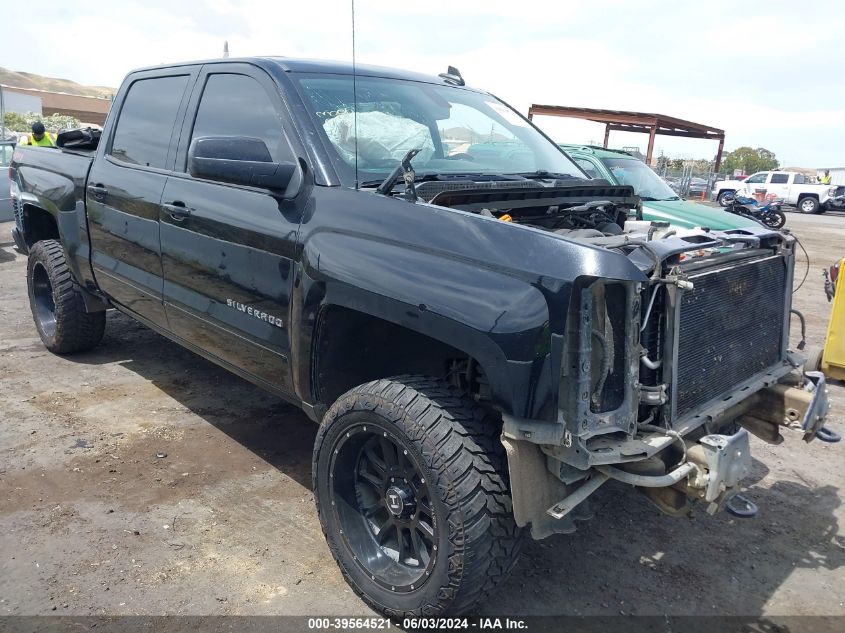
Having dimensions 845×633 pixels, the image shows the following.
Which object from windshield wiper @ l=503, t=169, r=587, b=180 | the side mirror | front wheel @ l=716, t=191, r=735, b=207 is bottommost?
front wheel @ l=716, t=191, r=735, b=207

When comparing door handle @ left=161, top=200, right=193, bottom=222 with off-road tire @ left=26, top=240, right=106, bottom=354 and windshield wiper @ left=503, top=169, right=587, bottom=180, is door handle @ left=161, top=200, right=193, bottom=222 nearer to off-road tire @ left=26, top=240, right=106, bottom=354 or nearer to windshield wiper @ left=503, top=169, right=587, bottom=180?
windshield wiper @ left=503, top=169, right=587, bottom=180

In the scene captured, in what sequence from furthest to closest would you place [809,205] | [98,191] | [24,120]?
[24,120]
[809,205]
[98,191]

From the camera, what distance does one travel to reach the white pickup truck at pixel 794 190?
27875mm

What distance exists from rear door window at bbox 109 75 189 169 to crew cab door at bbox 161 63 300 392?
0.24m

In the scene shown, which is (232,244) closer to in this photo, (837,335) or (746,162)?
(837,335)

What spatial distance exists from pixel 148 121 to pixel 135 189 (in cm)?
48

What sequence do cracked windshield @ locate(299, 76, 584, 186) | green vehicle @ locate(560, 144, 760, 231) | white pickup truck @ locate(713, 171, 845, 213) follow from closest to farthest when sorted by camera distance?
cracked windshield @ locate(299, 76, 584, 186), green vehicle @ locate(560, 144, 760, 231), white pickup truck @ locate(713, 171, 845, 213)

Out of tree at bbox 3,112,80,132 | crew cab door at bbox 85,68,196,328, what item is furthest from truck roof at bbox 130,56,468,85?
tree at bbox 3,112,80,132

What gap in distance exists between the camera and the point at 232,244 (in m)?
3.23

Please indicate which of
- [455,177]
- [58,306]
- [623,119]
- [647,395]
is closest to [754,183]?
[623,119]

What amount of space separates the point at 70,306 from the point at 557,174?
3.63m

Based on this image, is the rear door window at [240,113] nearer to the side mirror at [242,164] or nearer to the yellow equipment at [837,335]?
the side mirror at [242,164]

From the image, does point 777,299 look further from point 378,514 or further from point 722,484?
point 378,514

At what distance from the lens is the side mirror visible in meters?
2.84
